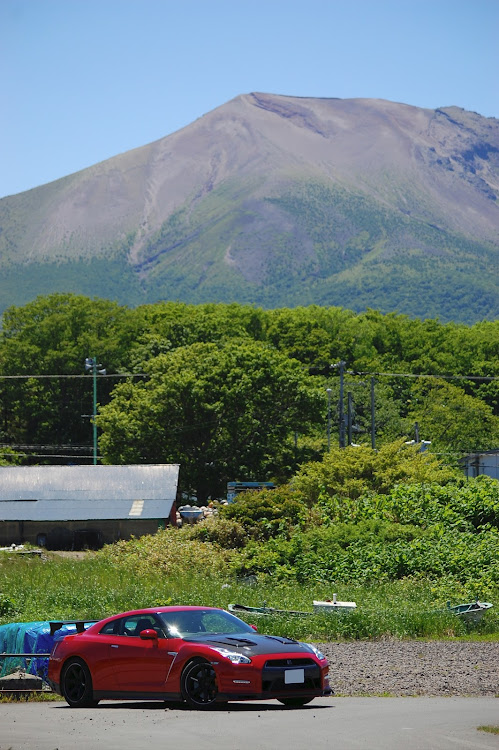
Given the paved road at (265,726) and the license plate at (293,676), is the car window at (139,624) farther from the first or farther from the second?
the license plate at (293,676)

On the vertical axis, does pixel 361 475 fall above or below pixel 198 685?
above

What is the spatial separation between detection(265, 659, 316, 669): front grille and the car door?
47.0 inches

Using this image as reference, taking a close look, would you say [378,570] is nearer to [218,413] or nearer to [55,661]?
[55,661]

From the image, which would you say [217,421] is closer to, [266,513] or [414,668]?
[266,513]

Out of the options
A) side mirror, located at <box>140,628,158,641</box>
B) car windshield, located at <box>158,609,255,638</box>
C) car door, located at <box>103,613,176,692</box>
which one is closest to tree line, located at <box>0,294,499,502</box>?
car windshield, located at <box>158,609,255,638</box>

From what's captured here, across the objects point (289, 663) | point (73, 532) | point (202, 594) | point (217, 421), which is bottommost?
point (73, 532)

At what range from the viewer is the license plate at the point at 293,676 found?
43.5 ft

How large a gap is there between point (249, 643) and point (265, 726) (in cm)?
167

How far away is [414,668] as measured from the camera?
18328mm

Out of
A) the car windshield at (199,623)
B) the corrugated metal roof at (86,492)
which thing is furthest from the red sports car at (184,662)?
the corrugated metal roof at (86,492)

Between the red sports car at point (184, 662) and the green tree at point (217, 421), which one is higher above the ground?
the green tree at point (217, 421)

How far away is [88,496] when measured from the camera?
52062mm

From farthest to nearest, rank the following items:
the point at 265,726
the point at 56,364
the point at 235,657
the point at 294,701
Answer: the point at 56,364 < the point at 294,701 < the point at 235,657 < the point at 265,726

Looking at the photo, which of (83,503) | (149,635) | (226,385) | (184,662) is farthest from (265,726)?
(226,385)
